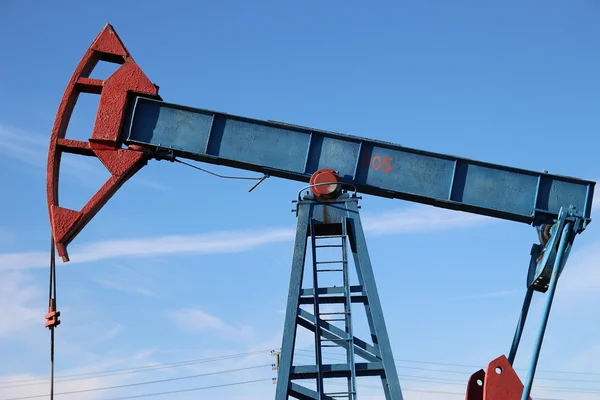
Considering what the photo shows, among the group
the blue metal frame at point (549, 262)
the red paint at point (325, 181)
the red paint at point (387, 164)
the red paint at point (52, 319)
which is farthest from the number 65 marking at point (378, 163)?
the red paint at point (52, 319)

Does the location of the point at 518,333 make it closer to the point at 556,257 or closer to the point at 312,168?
the point at 556,257

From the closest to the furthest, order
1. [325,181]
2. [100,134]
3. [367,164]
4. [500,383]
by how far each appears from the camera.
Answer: [500,383] < [325,181] < [100,134] < [367,164]

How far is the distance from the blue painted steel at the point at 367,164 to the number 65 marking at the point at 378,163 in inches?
0.5

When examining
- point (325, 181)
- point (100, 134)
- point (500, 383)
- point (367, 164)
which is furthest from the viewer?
point (367, 164)

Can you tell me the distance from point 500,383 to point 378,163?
2778mm

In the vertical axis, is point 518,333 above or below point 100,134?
below

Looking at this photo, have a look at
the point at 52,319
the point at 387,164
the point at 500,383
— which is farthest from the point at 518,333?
the point at 52,319

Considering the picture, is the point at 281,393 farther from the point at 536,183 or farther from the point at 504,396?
the point at 536,183

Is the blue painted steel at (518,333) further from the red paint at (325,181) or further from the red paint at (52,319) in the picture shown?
the red paint at (52,319)

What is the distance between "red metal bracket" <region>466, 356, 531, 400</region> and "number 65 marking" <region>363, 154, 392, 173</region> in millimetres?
2464

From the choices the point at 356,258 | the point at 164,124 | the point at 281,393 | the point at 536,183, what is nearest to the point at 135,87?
the point at 164,124

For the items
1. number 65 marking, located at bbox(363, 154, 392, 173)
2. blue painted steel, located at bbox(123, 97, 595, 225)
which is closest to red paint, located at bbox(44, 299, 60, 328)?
blue painted steel, located at bbox(123, 97, 595, 225)

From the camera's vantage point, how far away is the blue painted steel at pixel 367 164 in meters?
10.4

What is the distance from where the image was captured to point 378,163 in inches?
411
